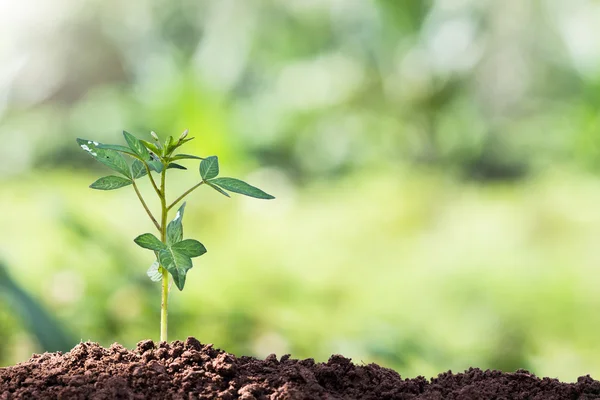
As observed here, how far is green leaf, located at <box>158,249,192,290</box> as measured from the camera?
73 cm

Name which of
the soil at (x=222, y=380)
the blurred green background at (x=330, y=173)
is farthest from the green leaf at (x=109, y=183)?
the blurred green background at (x=330, y=173)

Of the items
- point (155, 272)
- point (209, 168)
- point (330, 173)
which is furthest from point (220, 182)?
point (330, 173)

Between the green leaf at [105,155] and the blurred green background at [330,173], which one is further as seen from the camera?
the blurred green background at [330,173]

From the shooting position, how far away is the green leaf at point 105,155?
77cm

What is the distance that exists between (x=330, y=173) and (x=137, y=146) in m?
2.82

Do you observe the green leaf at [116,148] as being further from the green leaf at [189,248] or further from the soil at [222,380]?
the soil at [222,380]

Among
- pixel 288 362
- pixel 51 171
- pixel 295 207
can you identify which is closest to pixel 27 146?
pixel 51 171

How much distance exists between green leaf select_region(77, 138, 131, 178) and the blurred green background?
1212 millimetres

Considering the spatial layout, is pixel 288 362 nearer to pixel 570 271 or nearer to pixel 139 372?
pixel 139 372

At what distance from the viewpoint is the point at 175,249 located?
76cm

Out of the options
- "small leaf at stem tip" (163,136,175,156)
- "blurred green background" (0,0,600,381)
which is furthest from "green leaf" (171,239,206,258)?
"blurred green background" (0,0,600,381)

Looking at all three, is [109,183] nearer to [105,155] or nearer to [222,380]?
[105,155]

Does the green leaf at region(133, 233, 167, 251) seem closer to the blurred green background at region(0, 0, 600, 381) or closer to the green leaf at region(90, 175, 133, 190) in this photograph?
the green leaf at region(90, 175, 133, 190)

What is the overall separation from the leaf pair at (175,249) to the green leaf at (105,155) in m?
0.09
